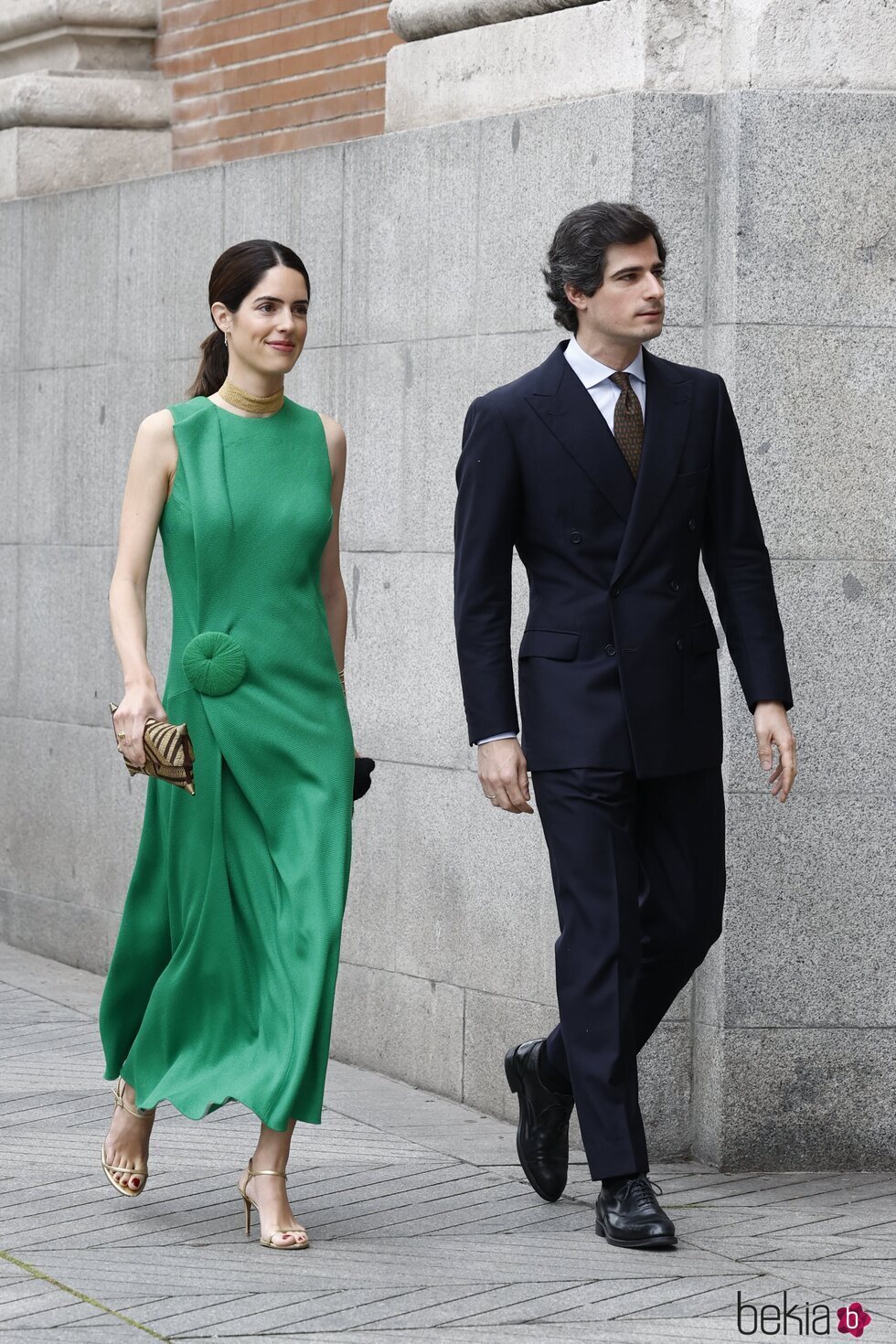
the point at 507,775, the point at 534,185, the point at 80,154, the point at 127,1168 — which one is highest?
the point at 80,154

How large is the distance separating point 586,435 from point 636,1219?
1.70 meters

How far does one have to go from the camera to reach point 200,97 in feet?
30.5

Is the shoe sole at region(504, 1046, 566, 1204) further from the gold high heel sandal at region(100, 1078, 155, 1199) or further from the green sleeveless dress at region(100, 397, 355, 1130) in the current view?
the gold high heel sandal at region(100, 1078, 155, 1199)

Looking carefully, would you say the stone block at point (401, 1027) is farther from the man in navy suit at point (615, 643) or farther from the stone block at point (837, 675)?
the man in navy suit at point (615, 643)

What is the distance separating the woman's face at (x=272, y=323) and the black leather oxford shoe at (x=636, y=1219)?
194cm

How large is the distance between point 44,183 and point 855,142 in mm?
4265

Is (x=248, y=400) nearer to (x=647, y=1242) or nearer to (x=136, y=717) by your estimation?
(x=136, y=717)

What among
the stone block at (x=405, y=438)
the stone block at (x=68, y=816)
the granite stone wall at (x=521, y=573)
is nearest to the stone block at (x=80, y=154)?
the granite stone wall at (x=521, y=573)

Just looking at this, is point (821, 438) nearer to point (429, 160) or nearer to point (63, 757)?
point (429, 160)

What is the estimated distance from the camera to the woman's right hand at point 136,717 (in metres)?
5.18

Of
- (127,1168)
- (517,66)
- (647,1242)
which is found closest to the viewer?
(647,1242)

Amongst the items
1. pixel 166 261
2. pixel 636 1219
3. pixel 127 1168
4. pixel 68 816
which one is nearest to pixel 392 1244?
pixel 636 1219

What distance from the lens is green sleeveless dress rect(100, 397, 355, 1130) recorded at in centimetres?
542

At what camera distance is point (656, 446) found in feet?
17.9
